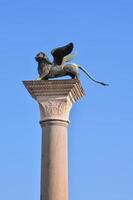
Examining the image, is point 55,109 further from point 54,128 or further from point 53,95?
point 54,128

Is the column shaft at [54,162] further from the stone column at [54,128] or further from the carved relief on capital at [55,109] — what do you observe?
the carved relief on capital at [55,109]

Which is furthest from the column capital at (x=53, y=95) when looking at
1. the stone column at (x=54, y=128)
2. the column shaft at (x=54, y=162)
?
the column shaft at (x=54, y=162)

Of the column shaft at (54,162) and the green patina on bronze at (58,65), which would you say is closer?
the column shaft at (54,162)

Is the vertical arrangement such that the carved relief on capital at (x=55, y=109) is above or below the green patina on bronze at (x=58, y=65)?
below

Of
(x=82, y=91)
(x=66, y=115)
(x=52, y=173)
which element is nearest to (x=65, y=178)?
(x=52, y=173)

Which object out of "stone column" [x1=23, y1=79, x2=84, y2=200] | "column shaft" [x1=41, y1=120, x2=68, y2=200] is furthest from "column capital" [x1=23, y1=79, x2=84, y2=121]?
"column shaft" [x1=41, y1=120, x2=68, y2=200]

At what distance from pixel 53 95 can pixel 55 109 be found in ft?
1.32

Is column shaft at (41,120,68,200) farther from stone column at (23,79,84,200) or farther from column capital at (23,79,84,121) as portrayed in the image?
column capital at (23,79,84,121)

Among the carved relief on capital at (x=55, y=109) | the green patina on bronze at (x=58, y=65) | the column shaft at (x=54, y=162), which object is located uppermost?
the green patina on bronze at (x=58, y=65)

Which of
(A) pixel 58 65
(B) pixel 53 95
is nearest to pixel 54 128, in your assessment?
(B) pixel 53 95

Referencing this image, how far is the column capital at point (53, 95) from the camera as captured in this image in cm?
1356

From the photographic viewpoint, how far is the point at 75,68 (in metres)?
14.1

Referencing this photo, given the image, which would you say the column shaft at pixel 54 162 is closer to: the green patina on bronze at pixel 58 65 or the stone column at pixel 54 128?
the stone column at pixel 54 128

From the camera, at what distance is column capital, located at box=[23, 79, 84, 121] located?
44.5 ft
